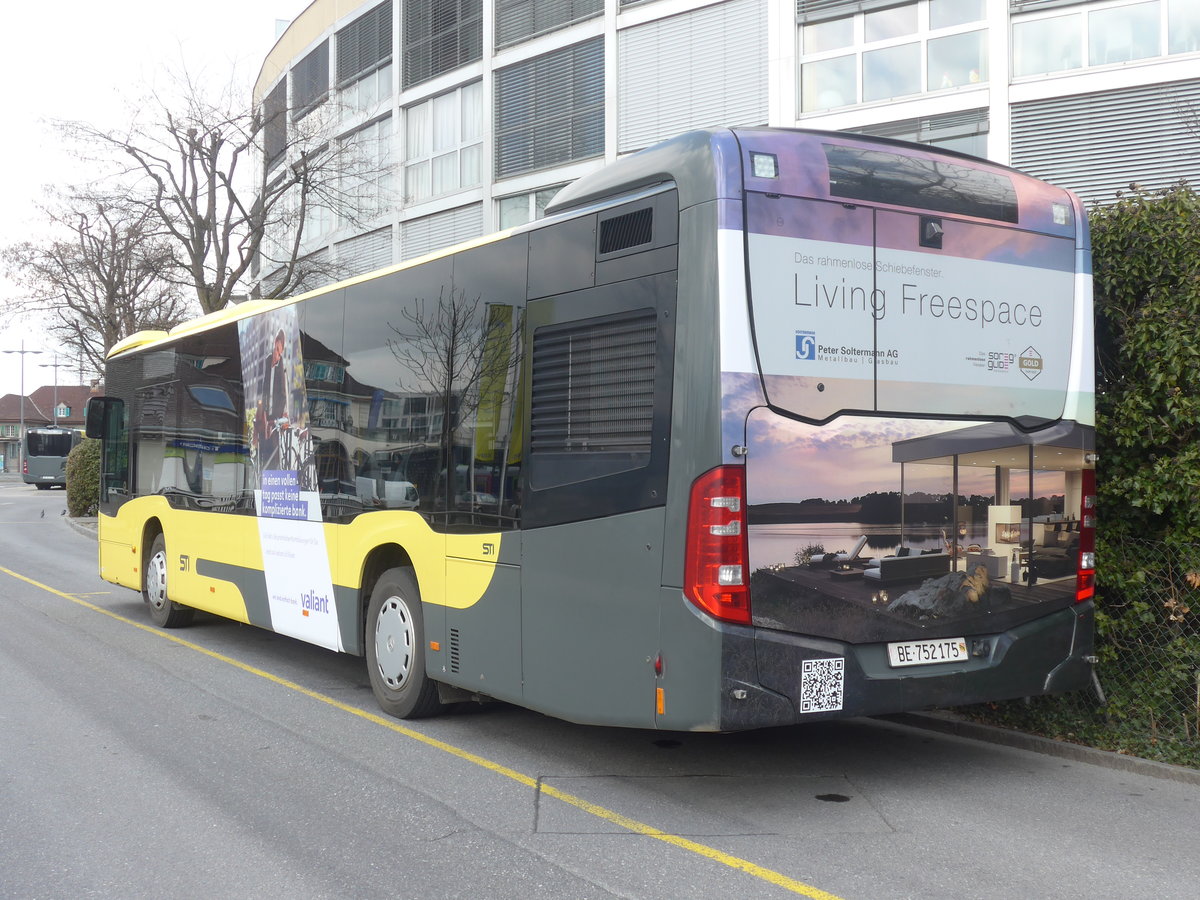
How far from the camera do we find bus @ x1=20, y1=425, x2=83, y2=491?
6275cm

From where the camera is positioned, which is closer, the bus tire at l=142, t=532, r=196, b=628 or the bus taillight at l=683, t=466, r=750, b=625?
the bus taillight at l=683, t=466, r=750, b=625

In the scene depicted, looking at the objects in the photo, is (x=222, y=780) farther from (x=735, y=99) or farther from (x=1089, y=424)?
(x=735, y=99)

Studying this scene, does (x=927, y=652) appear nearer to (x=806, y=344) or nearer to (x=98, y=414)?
(x=806, y=344)

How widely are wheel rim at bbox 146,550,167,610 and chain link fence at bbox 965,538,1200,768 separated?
8496 mm

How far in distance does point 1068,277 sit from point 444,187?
21750 millimetres

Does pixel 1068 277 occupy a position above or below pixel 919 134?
below

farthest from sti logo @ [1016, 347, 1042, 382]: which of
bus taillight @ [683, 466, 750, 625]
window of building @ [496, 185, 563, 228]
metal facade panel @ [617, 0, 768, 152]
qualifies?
window of building @ [496, 185, 563, 228]

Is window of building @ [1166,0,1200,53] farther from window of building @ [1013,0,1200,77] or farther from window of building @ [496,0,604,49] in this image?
window of building @ [496,0,604,49]

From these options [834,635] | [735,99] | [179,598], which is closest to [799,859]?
[834,635]

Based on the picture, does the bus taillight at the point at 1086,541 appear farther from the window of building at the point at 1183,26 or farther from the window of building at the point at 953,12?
the window of building at the point at 953,12

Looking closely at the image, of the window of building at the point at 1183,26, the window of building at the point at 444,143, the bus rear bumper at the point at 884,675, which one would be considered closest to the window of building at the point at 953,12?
the window of building at the point at 1183,26

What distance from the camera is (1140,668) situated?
22.8 ft

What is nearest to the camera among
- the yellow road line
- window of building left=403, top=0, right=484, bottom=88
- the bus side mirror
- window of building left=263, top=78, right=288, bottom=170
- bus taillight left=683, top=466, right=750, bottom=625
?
the yellow road line

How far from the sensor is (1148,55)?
1623cm
